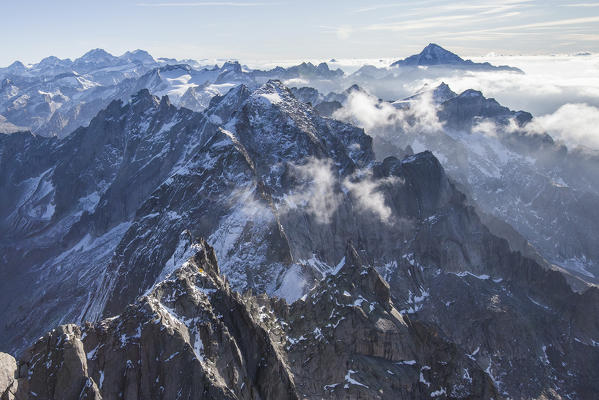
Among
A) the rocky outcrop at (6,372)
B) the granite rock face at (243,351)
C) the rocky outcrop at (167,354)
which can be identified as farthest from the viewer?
the granite rock face at (243,351)

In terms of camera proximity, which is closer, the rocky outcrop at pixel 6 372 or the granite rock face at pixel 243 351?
the rocky outcrop at pixel 6 372

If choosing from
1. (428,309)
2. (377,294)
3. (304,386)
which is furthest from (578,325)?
(304,386)

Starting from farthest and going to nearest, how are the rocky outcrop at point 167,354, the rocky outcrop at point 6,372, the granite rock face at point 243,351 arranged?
the granite rock face at point 243,351
the rocky outcrop at point 167,354
the rocky outcrop at point 6,372

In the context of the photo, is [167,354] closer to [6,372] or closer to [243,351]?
[243,351]

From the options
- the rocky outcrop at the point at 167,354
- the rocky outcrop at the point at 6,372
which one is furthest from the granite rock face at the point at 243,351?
the rocky outcrop at the point at 6,372

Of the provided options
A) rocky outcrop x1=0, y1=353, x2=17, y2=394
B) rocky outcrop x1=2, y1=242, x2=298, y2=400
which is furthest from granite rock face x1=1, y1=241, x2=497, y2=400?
rocky outcrop x1=0, y1=353, x2=17, y2=394

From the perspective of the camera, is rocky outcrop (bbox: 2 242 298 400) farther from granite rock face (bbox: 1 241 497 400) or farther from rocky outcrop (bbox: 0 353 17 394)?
rocky outcrop (bbox: 0 353 17 394)

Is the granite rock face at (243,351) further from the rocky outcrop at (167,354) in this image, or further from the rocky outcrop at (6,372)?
the rocky outcrop at (6,372)

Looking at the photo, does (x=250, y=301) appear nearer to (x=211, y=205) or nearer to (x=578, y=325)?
(x=211, y=205)

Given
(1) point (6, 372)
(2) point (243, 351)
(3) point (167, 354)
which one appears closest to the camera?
(1) point (6, 372)

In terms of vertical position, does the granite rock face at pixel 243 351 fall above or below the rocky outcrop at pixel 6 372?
below

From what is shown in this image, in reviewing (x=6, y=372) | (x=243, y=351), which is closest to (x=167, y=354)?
(x=243, y=351)
